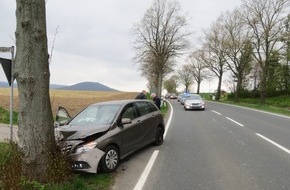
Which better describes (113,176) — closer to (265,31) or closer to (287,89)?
(265,31)

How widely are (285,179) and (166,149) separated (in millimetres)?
3970

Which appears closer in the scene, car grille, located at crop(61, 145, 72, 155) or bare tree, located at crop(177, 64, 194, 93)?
car grille, located at crop(61, 145, 72, 155)

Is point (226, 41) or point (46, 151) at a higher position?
point (226, 41)

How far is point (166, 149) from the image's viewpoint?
31.7ft

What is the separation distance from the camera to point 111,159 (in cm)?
715

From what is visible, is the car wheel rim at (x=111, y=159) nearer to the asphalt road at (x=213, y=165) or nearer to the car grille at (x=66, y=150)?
the asphalt road at (x=213, y=165)

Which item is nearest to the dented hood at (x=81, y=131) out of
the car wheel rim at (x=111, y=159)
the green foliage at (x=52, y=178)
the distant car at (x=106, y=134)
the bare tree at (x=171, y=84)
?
the distant car at (x=106, y=134)

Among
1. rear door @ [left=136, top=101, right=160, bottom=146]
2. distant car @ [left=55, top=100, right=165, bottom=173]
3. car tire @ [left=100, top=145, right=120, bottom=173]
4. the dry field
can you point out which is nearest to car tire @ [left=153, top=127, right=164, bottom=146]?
distant car @ [left=55, top=100, right=165, bottom=173]

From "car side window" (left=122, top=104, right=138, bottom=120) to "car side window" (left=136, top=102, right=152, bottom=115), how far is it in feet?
1.27

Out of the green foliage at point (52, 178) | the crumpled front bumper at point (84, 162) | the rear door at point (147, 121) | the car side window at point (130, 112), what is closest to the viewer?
the green foliage at point (52, 178)

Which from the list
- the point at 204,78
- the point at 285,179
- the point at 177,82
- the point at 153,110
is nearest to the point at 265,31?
the point at 153,110

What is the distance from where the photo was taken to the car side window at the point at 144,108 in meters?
9.43

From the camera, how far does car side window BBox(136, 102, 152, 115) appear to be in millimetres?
9427

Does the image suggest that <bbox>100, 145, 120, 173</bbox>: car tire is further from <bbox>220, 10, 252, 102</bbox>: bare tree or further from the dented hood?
<bbox>220, 10, 252, 102</bbox>: bare tree
